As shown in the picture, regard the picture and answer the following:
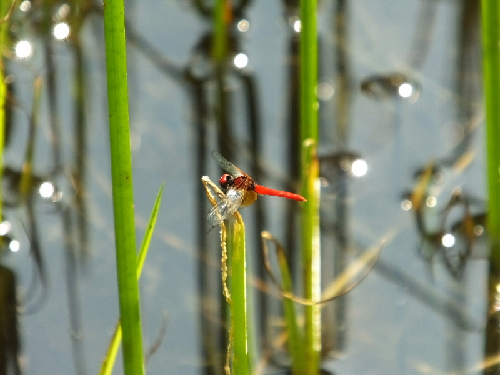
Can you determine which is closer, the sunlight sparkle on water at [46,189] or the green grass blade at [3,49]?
the green grass blade at [3,49]

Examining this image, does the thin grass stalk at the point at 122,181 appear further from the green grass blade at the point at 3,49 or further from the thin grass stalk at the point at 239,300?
the green grass blade at the point at 3,49

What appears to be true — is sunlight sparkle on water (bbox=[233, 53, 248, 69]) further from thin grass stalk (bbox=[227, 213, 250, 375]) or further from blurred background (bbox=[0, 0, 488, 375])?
thin grass stalk (bbox=[227, 213, 250, 375])

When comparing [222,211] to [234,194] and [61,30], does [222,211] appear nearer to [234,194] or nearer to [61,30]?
[234,194]

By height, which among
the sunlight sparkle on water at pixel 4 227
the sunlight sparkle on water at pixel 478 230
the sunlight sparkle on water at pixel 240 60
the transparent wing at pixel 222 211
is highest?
the sunlight sparkle on water at pixel 240 60

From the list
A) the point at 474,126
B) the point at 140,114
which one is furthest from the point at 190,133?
the point at 474,126

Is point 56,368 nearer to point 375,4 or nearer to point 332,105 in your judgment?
point 332,105

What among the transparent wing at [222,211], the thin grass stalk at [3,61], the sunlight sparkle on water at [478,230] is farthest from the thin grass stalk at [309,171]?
the thin grass stalk at [3,61]
